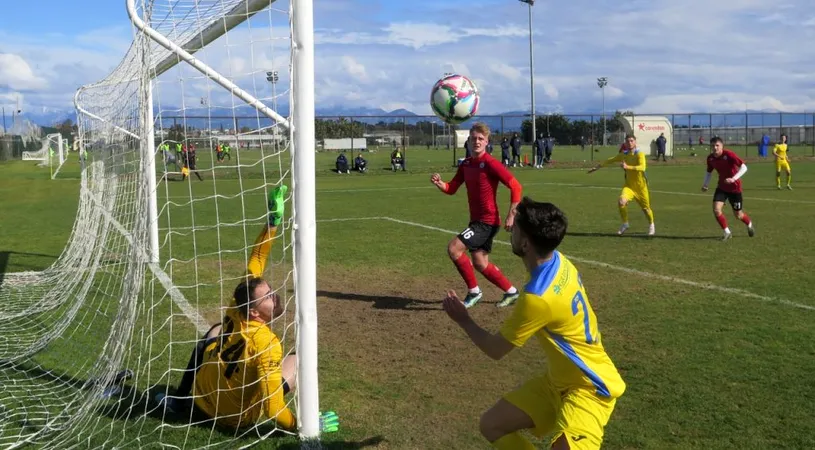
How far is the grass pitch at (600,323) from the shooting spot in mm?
5000

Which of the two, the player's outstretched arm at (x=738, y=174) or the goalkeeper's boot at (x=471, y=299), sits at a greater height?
the player's outstretched arm at (x=738, y=174)

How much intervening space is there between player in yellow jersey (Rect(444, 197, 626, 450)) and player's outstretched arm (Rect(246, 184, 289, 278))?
2.03 meters

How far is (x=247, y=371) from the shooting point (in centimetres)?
474

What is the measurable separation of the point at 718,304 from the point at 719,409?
3.35 m

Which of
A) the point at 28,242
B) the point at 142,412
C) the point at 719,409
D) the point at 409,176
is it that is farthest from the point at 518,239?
the point at 409,176

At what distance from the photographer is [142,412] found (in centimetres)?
537

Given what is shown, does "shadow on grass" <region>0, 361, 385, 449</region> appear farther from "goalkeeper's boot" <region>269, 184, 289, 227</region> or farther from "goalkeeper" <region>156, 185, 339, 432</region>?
"goalkeeper's boot" <region>269, 184, 289, 227</region>

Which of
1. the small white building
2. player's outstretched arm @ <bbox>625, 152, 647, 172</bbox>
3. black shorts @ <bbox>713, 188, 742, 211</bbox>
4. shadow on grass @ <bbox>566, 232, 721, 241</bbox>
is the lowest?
shadow on grass @ <bbox>566, 232, 721, 241</bbox>

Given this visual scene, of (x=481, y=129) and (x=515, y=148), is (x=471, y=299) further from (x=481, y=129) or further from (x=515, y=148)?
(x=515, y=148)

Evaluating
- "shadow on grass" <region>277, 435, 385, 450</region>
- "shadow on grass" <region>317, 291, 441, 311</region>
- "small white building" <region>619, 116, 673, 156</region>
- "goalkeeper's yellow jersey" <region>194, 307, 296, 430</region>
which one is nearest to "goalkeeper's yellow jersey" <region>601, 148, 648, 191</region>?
"shadow on grass" <region>317, 291, 441, 311</region>

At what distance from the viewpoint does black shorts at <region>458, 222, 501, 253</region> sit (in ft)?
27.1

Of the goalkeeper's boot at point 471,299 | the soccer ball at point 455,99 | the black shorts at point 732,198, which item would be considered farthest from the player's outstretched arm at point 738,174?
the goalkeeper's boot at point 471,299

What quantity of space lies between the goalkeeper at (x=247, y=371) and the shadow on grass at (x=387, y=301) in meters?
3.55

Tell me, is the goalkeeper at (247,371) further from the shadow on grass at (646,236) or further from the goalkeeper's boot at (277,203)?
the shadow on grass at (646,236)
